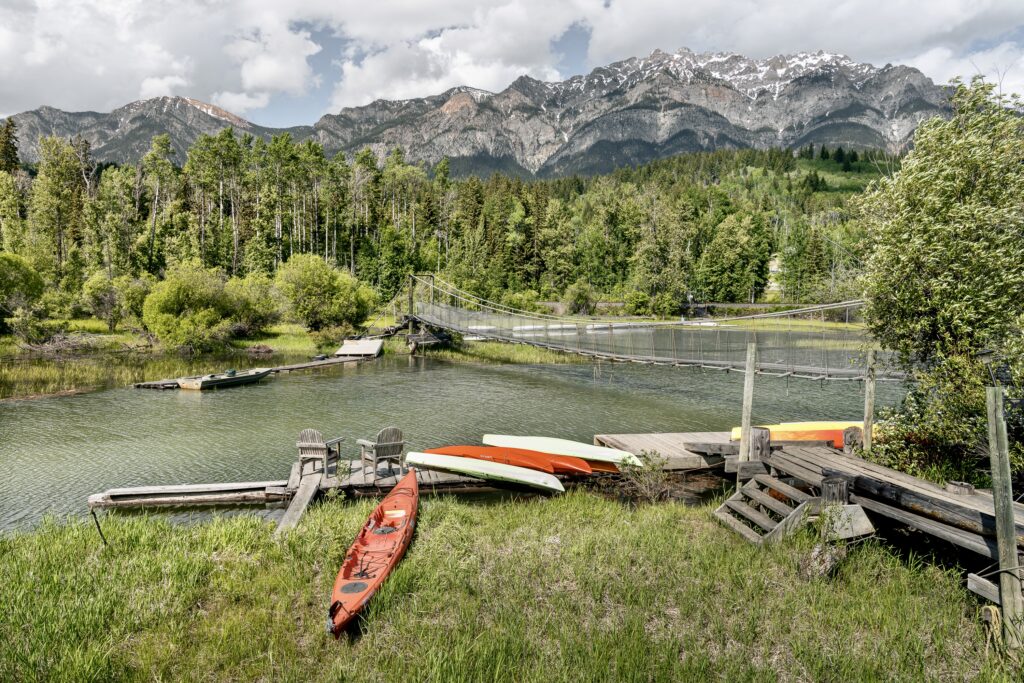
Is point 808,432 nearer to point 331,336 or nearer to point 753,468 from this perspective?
point 753,468

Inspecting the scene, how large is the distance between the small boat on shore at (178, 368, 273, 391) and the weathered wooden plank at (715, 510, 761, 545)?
66.1 feet

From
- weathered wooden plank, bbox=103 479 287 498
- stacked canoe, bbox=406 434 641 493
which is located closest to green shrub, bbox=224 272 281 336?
weathered wooden plank, bbox=103 479 287 498

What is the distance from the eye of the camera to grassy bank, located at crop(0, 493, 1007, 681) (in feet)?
14.0

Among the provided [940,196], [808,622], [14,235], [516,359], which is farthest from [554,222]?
[808,622]

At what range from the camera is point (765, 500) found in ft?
23.6

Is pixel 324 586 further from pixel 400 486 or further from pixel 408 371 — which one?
pixel 408 371

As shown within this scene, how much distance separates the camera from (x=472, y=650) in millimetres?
4383

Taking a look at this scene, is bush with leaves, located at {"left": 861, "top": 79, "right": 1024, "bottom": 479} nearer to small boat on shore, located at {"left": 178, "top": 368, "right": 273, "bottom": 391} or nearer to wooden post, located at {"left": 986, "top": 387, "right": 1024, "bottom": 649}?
wooden post, located at {"left": 986, "top": 387, "right": 1024, "bottom": 649}

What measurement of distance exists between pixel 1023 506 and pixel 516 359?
85.1ft

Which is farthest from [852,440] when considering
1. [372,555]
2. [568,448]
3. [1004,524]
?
[372,555]

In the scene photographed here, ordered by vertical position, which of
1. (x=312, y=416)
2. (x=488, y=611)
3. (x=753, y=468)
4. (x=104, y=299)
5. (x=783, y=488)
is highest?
(x=104, y=299)

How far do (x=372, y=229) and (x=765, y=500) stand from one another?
185 feet

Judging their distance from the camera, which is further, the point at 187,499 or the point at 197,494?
the point at 197,494

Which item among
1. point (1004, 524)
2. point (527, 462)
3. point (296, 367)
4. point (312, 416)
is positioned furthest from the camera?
point (296, 367)
